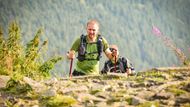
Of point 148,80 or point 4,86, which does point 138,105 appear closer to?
point 148,80

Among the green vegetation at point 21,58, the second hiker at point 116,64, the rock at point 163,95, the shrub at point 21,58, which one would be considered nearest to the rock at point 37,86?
the rock at point 163,95

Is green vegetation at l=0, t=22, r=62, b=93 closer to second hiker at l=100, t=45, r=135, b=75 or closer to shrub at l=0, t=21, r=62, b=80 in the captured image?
shrub at l=0, t=21, r=62, b=80

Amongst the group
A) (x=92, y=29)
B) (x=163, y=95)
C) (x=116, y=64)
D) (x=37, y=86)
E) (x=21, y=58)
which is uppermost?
(x=92, y=29)

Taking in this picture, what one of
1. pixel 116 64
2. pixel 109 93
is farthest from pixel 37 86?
pixel 116 64

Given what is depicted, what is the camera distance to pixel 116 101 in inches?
319

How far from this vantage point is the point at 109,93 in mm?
8633

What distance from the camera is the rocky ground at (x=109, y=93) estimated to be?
786 cm

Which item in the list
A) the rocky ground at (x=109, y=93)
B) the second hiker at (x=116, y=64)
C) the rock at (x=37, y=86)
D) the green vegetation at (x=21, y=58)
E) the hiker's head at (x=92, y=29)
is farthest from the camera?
the second hiker at (x=116, y=64)

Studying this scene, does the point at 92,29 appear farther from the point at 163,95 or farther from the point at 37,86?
the point at 163,95

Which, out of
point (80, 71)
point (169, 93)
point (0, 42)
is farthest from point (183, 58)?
point (0, 42)

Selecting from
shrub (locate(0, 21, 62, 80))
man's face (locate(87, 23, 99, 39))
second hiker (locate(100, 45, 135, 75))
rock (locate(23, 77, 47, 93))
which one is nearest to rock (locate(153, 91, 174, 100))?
rock (locate(23, 77, 47, 93))

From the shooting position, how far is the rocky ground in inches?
309

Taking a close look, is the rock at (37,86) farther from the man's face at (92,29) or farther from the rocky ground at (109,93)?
the man's face at (92,29)

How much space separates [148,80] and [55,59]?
6.40 meters
